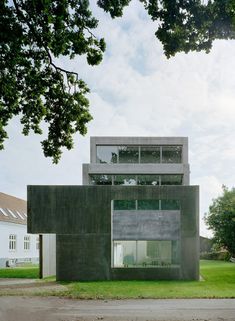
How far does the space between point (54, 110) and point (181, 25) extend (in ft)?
20.4

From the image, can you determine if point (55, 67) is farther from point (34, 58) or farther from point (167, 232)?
point (167, 232)

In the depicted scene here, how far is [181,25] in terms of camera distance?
13.4m

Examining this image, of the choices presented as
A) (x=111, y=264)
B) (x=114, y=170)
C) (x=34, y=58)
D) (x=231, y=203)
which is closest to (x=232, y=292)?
(x=111, y=264)

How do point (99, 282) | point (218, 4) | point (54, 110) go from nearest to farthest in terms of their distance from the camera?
point (218, 4)
point (54, 110)
point (99, 282)

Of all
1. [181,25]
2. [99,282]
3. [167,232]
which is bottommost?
[99,282]

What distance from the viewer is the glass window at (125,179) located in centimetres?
3922

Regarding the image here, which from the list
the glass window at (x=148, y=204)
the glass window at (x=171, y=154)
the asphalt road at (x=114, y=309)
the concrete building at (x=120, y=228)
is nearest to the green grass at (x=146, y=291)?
the asphalt road at (x=114, y=309)

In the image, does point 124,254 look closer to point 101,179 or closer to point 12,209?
point 101,179

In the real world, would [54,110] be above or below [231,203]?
above

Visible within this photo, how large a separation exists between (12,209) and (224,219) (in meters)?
25.8

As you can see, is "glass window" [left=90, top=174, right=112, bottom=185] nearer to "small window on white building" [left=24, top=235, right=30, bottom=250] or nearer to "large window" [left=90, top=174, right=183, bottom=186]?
"large window" [left=90, top=174, right=183, bottom=186]

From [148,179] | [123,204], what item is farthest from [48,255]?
[148,179]

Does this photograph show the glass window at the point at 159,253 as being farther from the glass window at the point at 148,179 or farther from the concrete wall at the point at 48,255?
the glass window at the point at 148,179

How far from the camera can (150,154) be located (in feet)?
136
